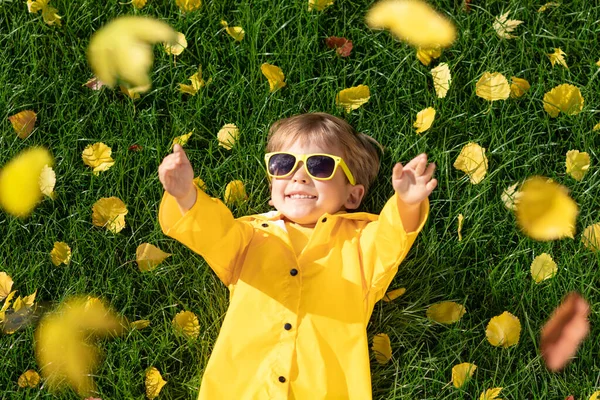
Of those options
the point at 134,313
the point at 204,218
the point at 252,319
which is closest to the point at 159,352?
the point at 134,313

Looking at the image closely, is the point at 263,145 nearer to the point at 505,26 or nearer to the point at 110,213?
the point at 110,213

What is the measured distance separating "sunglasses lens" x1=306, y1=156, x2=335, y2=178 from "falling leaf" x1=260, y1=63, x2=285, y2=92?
51 cm

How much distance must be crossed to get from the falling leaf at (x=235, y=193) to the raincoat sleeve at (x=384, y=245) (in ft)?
1.72

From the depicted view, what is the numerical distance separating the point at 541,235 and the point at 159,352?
1.37 meters

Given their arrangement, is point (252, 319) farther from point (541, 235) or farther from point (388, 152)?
point (541, 235)

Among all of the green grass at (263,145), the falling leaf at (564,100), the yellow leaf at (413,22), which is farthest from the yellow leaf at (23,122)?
the falling leaf at (564,100)

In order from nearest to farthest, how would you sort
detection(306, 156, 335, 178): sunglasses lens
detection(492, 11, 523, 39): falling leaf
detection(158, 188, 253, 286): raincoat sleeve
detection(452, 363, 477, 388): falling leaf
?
detection(158, 188, 253, 286): raincoat sleeve < detection(306, 156, 335, 178): sunglasses lens < detection(452, 363, 477, 388): falling leaf < detection(492, 11, 523, 39): falling leaf

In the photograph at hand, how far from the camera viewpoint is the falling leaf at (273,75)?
9.75 ft

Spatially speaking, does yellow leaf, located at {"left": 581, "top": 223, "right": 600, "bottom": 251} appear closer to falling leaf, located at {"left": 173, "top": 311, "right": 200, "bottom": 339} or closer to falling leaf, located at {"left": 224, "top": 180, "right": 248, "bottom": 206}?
falling leaf, located at {"left": 224, "top": 180, "right": 248, "bottom": 206}

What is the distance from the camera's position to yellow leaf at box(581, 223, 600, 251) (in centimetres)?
281

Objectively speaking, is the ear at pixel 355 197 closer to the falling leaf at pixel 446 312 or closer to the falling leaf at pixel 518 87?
the falling leaf at pixel 446 312

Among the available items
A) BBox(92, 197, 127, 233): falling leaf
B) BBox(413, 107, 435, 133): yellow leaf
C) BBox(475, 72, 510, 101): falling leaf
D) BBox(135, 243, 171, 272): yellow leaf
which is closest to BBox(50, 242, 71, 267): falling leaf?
BBox(92, 197, 127, 233): falling leaf

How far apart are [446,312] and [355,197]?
0.50m

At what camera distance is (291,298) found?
2.51 m
